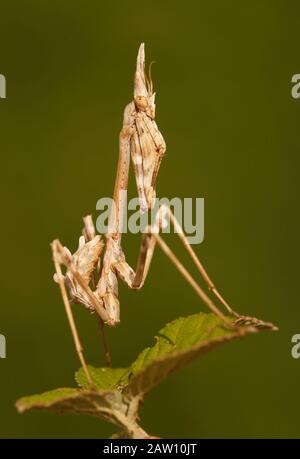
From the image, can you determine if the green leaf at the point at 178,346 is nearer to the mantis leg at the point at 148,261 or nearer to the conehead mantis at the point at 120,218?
the mantis leg at the point at 148,261

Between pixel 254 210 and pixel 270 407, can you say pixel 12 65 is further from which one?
pixel 270 407

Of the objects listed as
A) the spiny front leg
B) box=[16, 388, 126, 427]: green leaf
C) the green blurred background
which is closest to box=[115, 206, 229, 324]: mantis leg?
the spiny front leg

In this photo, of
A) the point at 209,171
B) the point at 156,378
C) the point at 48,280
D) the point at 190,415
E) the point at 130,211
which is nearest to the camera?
the point at 156,378

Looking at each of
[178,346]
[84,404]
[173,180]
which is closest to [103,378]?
[178,346]

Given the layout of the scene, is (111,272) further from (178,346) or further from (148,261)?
(178,346)

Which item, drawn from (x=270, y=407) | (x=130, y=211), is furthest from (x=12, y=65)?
(x=270, y=407)

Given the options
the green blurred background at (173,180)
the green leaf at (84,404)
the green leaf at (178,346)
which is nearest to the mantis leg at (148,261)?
the green leaf at (178,346)
